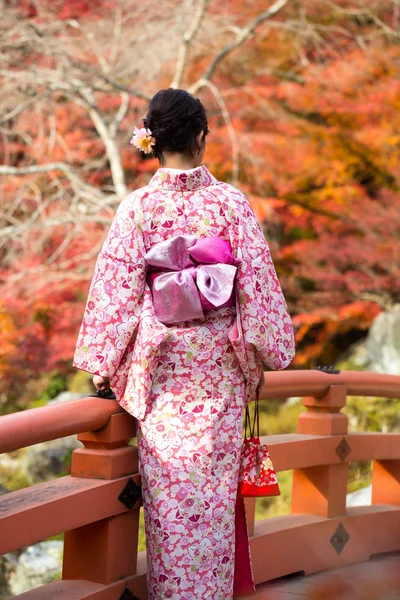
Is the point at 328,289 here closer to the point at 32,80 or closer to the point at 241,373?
the point at 32,80

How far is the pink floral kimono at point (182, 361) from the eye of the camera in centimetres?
245

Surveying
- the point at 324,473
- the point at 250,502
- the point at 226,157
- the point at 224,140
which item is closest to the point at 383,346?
the point at 226,157

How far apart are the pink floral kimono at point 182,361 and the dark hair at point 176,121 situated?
3.3 inches

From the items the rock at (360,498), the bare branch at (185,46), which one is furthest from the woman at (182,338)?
the bare branch at (185,46)

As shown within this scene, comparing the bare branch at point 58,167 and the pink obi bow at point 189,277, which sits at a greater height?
the bare branch at point 58,167

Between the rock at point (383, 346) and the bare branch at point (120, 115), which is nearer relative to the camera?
the bare branch at point (120, 115)

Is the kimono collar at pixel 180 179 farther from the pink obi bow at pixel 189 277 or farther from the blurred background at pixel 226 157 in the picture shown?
the blurred background at pixel 226 157

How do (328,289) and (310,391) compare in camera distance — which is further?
(328,289)

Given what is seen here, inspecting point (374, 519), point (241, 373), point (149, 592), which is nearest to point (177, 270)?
point (241, 373)

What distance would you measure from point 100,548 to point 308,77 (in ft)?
24.7

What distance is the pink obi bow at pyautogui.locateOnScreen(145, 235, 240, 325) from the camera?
244 cm

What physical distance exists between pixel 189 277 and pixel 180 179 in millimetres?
320

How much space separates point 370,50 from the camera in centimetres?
902

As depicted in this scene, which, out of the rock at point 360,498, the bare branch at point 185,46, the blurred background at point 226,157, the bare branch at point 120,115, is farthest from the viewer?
the bare branch at point 120,115
